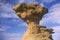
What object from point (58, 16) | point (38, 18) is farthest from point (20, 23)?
point (58, 16)

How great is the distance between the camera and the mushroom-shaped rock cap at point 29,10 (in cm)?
356

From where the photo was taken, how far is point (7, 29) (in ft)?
13.1

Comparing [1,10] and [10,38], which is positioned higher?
[1,10]

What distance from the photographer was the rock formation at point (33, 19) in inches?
140

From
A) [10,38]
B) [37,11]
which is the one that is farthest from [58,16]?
[10,38]

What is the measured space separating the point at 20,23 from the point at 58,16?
2.40ft

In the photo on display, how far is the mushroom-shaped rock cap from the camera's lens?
3.56 metres

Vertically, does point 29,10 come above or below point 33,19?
above

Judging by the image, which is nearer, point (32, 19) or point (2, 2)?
point (32, 19)

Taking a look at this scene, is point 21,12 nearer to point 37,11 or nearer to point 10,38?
point 37,11

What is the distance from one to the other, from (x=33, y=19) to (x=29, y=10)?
19cm

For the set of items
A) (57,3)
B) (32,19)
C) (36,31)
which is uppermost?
(57,3)

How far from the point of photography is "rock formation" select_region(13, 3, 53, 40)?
3.55 m

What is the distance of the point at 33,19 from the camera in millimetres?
3650
